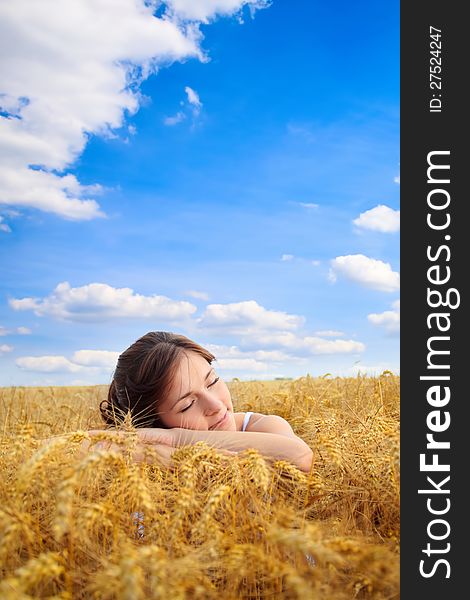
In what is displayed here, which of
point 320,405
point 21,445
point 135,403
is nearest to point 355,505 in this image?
point 21,445

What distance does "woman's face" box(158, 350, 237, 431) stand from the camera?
2.84m

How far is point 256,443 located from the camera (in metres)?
2.32

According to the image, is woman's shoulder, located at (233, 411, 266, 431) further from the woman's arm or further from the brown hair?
the woman's arm

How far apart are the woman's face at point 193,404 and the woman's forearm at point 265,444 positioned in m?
0.39

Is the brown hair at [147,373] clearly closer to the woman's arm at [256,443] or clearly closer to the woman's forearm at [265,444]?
the woman's arm at [256,443]

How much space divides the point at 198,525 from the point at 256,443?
84 centimetres

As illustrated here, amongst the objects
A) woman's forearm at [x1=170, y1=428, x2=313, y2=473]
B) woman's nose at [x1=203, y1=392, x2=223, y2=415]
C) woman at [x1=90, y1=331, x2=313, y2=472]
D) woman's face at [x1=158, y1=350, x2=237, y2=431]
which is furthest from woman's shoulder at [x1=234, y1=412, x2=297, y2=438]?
woman's forearm at [x1=170, y1=428, x2=313, y2=473]

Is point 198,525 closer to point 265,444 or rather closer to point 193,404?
point 265,444

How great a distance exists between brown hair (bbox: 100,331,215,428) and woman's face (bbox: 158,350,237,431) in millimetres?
45

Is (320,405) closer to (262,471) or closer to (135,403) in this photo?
(135,403)

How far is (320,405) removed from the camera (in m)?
4.65

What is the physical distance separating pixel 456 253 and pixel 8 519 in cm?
155

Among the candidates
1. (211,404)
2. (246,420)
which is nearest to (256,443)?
(211,404)

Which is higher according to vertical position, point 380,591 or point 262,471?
point 262,471
